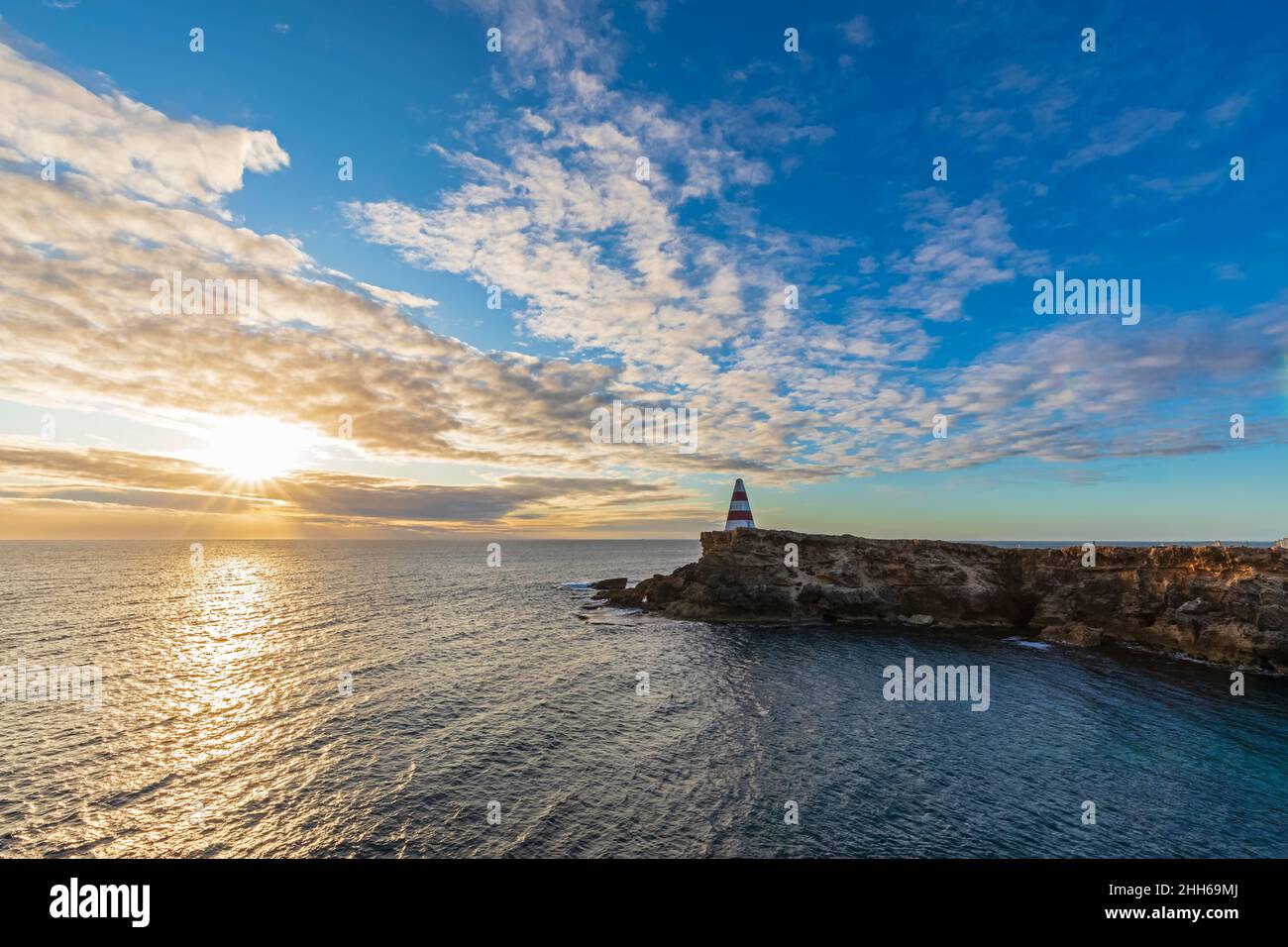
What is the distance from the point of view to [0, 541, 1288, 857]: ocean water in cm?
2295

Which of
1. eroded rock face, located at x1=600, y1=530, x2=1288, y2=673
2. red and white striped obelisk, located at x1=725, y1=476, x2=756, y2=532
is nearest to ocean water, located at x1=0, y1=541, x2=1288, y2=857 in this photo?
eroded rock face, located at x1=600, y1=530, x2=1288, y2=673

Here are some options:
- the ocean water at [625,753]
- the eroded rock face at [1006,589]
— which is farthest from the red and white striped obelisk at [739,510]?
the ocean water at [625,753]

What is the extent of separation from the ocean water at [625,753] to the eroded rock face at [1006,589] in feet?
20.5

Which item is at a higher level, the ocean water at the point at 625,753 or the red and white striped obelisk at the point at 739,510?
the red and white striped obelisk at the point at 739,510

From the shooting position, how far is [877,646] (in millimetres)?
57906

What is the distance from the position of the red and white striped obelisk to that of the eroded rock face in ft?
16.7

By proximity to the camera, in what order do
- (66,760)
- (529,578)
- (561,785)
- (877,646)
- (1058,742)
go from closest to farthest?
(561,785) → (66,760) → (1058,742) → (877,646) → (529,578)

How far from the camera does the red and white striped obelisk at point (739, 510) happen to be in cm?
9212

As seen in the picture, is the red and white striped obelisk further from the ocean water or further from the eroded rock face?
the ocean water

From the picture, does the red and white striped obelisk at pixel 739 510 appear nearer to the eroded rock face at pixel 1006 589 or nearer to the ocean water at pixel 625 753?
the eroded rock face at pixel 1006 589
